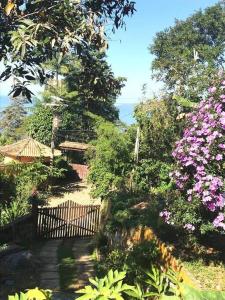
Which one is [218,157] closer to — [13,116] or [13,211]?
[13,211]

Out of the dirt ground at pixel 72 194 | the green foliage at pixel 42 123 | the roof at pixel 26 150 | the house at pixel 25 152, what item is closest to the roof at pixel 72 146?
the green foliage at pixel 42 123

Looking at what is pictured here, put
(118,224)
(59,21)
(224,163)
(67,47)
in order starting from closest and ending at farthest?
(67,47) < (59,21) < (224,163) < (118,224)

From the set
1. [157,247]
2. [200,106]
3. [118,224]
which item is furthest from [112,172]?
[200,106]

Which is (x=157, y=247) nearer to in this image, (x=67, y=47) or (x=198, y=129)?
(x=198, y=129)

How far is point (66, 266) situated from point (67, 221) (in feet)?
16.2

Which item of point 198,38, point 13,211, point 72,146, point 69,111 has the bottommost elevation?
point 13,211

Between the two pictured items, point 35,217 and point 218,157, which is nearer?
point 218,157

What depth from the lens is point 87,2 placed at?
5.34m

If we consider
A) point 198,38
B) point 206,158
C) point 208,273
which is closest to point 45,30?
point 206,158

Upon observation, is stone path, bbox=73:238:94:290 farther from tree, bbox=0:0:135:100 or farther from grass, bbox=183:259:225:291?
tree, bbox=0:0:135:100

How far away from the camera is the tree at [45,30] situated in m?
4.61

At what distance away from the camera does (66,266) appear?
43.7 ft

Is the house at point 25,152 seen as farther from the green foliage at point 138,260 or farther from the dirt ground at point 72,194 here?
the green foliage at point 138,260

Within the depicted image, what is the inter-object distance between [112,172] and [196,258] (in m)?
13.8
